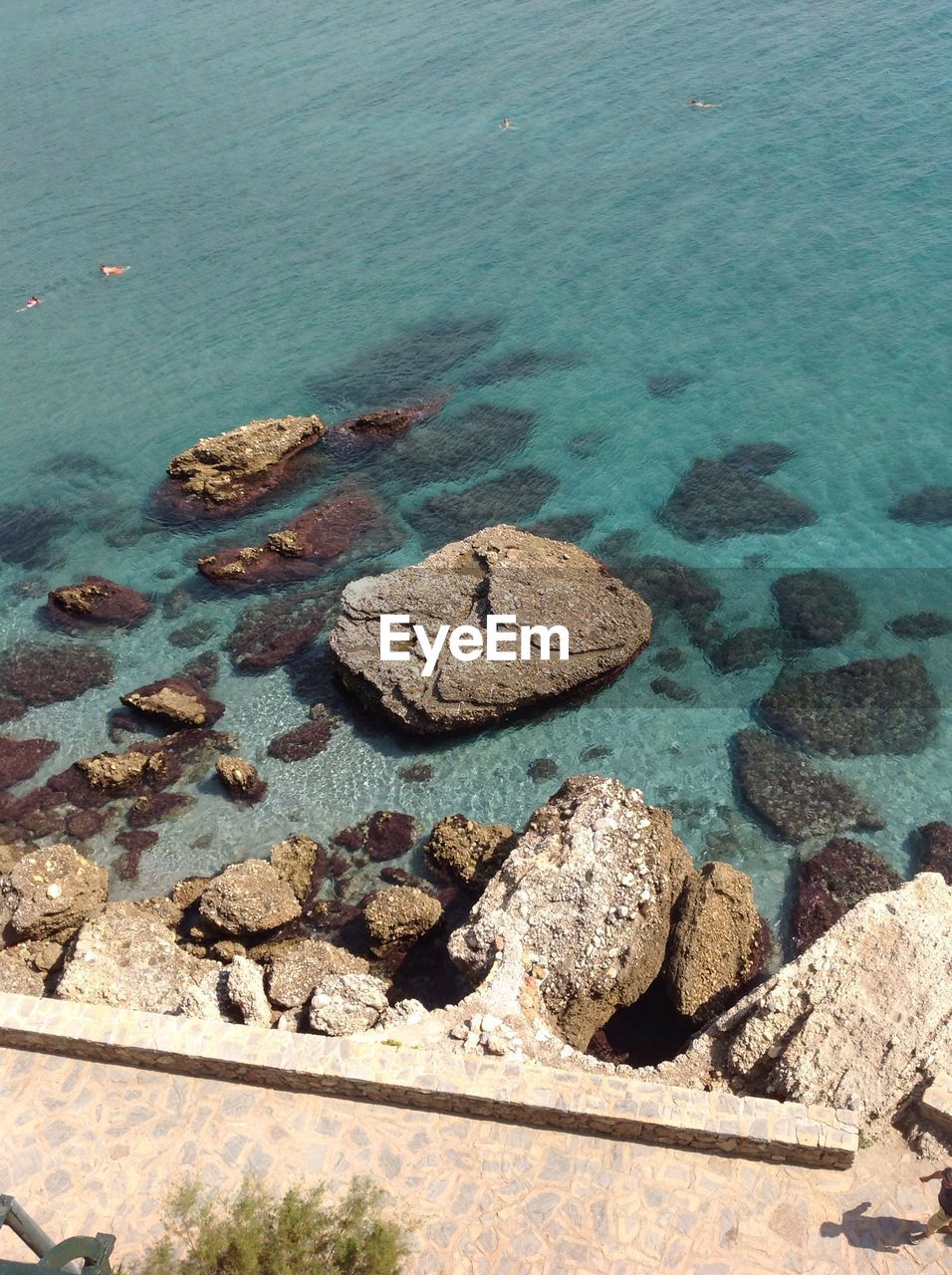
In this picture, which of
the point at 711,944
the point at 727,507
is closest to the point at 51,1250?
the point at 711,944

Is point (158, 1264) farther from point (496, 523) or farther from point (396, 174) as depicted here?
point (396, 174)

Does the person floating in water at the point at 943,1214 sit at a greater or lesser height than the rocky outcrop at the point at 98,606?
greater

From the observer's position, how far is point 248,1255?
10.2m

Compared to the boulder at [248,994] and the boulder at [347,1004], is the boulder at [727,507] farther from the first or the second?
the boulder at [248,994]

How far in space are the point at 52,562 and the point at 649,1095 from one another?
21.7 meters

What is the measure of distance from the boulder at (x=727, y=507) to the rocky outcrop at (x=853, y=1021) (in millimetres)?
12624

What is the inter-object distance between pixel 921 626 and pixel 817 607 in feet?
7.42

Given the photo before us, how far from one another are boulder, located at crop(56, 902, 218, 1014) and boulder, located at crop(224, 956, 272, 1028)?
2.81 ft

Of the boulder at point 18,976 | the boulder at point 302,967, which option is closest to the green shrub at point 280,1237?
the boulder at point 302,967

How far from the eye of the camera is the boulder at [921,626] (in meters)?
22.1

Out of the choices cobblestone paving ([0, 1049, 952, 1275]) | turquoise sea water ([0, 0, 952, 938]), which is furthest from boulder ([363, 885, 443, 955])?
cobblestone paving ([0, 1049, 952, 1275])

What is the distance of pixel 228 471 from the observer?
2820cm

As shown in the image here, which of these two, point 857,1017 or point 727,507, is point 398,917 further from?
point 727,507

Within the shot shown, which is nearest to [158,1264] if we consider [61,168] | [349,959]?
[349,959]
